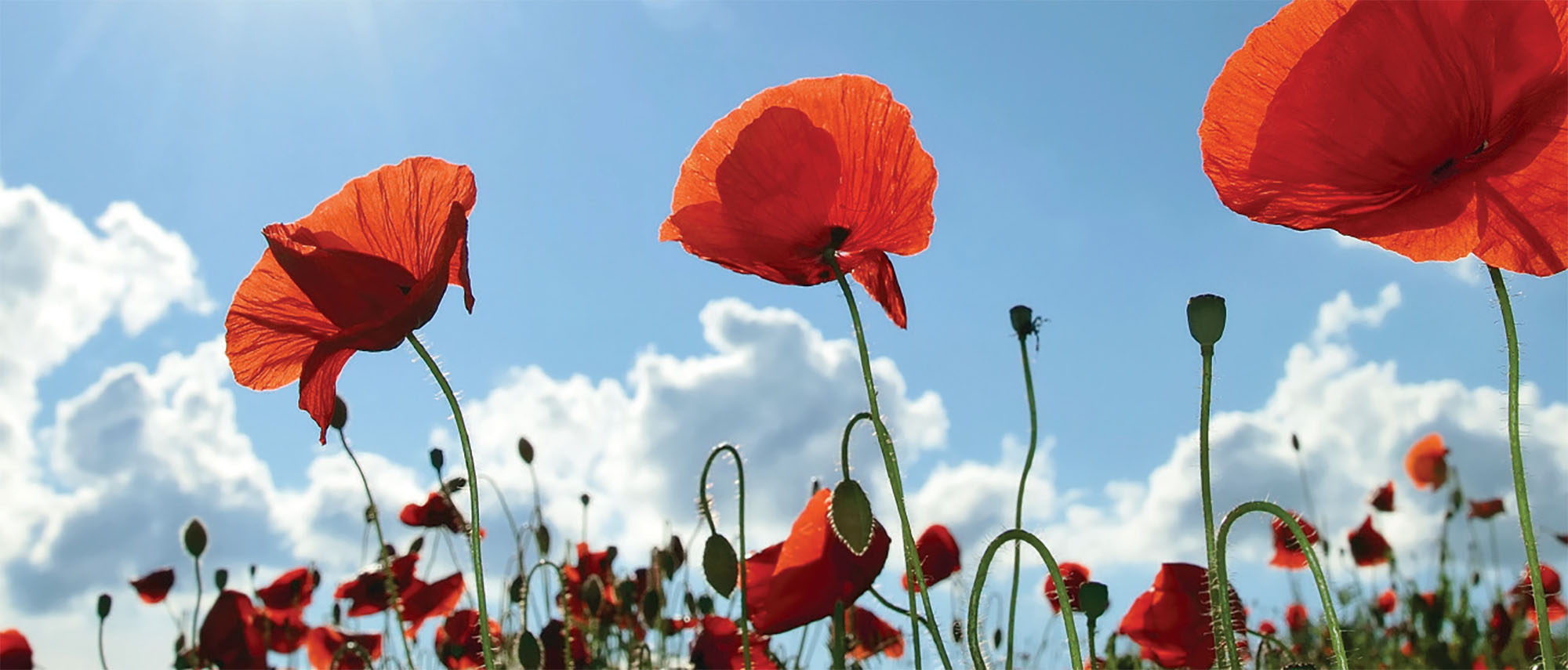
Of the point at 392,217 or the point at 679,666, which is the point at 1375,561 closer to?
the point at 679,666

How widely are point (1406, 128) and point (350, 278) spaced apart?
44.5 inches

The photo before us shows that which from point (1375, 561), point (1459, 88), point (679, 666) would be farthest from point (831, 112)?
point (1375, 561)

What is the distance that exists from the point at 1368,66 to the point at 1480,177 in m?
0.16

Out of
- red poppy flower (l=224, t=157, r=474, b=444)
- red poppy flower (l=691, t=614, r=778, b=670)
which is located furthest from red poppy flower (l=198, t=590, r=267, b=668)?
red poppy flower (l=224, t=157, r=474, b=444)

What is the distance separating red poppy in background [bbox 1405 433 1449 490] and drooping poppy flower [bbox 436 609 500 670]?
13.5 feet

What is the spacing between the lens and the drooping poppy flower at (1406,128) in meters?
1.04

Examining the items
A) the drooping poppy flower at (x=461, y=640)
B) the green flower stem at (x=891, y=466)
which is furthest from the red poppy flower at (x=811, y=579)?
the drooping poppy flower at (x=461, y=640)

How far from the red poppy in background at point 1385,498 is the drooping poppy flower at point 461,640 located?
4096mm

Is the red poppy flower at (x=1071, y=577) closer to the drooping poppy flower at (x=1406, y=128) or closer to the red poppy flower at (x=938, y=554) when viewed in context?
the red poppy flower at (x=938, y=554)

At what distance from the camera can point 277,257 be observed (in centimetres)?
135

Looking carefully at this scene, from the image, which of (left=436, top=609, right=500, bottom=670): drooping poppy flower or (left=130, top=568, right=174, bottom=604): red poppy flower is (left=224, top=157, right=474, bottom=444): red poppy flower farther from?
(left=130, top=568, right=174, bottom=604): red poppy flower

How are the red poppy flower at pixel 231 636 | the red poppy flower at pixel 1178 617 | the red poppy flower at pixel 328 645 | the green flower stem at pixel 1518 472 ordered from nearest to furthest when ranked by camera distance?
the green flower stem at pixel 1518 472, the red poppy flower at pixel 1178 617, the red poppy flower at pixel 231 636, the red poppy flower at pixel 328 645

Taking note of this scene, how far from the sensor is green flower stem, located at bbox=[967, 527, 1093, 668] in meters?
1.12

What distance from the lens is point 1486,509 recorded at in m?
5.22
